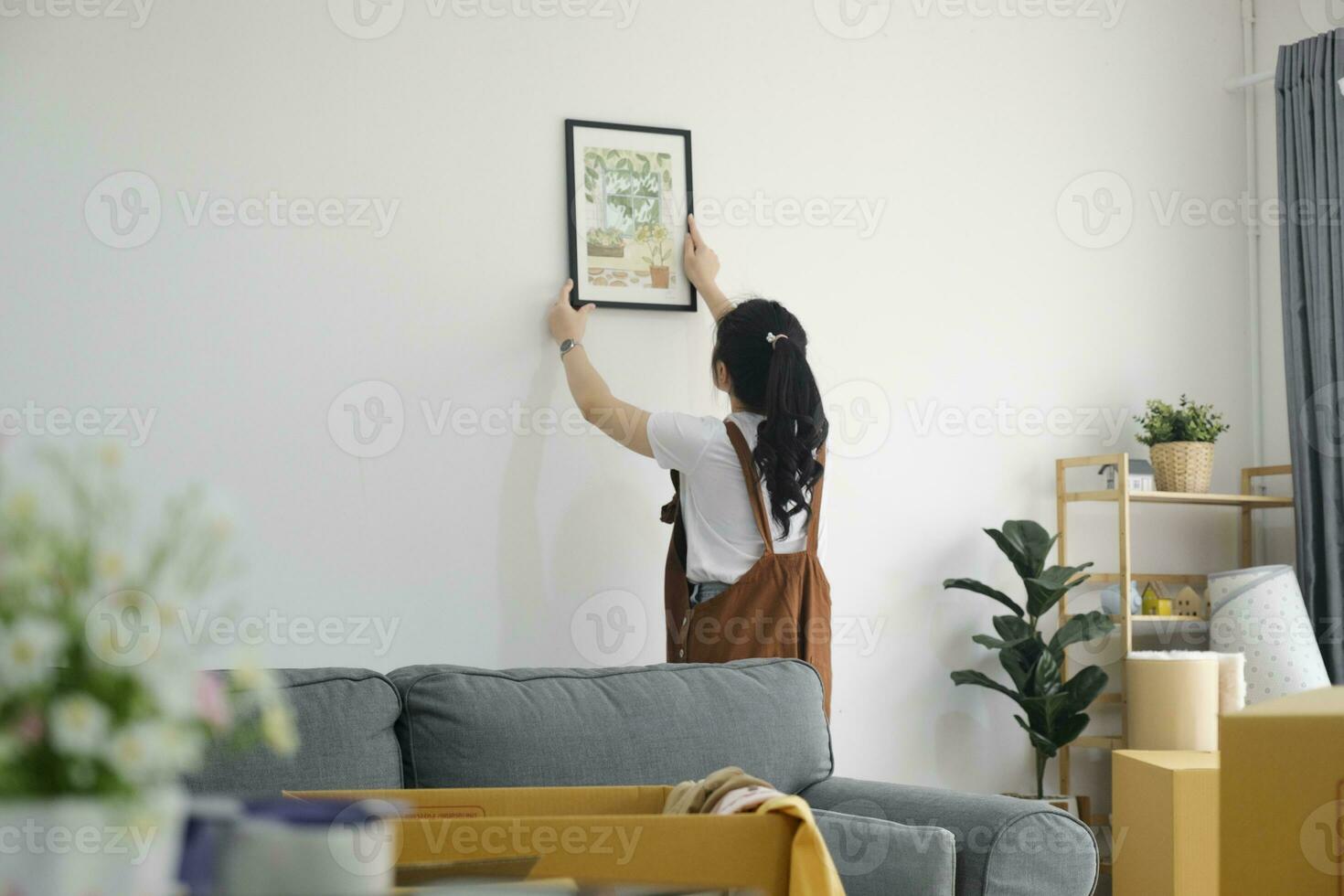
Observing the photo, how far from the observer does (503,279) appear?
3283 mm

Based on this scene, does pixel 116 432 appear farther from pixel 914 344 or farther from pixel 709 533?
pixel 914 344

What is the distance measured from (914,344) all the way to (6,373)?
2.33 m

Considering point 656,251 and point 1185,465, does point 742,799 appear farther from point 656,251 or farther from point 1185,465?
point 1185,465

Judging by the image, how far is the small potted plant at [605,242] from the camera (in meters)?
3.36

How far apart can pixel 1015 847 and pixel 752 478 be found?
1.08m

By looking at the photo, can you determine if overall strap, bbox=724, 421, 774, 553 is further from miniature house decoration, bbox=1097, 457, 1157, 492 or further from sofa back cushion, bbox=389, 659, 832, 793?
miniature house decoration, bbox=1097, 457, 1157, 492

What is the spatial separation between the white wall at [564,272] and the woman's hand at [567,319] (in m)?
0.06

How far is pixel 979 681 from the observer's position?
3615mm

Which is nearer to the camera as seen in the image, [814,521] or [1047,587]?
[814,521]

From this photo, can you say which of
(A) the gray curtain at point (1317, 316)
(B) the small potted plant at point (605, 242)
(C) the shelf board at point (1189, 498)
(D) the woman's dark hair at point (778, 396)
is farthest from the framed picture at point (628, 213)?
(A) the gray curtain at point (1317, 316)

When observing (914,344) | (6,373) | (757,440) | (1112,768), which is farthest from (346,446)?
(1112,768)

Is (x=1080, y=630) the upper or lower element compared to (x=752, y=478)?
lower

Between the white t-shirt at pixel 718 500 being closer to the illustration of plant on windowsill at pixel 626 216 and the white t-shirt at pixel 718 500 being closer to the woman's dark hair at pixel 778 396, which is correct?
the woman's dark hair at pixel 778 396

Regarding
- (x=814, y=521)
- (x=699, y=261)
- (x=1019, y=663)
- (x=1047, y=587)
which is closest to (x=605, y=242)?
(x=699, y=261)
